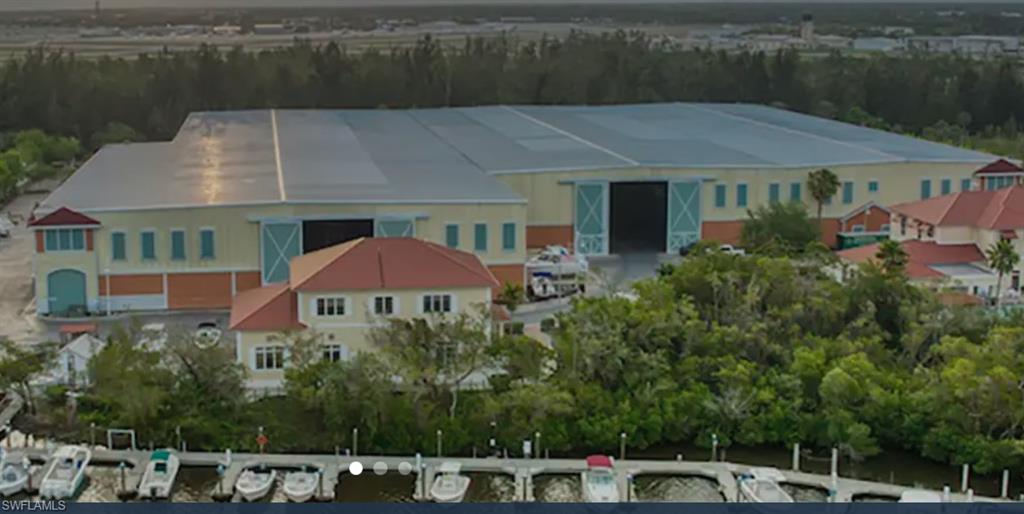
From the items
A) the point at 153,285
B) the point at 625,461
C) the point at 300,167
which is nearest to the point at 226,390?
the point at 625,461

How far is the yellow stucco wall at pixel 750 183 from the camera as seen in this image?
3055cm

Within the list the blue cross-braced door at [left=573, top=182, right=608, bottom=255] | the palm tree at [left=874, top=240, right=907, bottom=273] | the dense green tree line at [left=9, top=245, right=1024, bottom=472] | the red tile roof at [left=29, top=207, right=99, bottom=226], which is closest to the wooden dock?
the dense green tree line at [left=9, top=245, right=1024, bottom=472]

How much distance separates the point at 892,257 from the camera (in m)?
23.7

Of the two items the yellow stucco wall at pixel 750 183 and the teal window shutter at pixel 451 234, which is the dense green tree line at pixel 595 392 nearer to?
the teal window shutter at pixel 451 234

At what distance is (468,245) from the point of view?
26531mm

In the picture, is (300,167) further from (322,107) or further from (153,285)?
(322,107)

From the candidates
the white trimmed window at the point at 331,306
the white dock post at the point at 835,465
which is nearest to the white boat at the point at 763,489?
the white dock post at the point at 835,465

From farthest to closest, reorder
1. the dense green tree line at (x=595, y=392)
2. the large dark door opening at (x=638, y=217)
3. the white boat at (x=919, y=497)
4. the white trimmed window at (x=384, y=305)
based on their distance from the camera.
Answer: the large dark door opening at (x=638, y=217), the white trimmed window at (x=384, y=305), the dense green tree line at (x=595, y=392), the white boat at (x=919, y=497)

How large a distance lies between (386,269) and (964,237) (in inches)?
495

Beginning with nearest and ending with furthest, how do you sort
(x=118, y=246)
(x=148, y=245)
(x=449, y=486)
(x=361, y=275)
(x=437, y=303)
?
(x=449, y=486) < (x=361, y=275) < (x=437, y=303) < (x=118, y=246) < (x=148, y=245)

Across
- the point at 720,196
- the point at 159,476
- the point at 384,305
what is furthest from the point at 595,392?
the point at 720,196

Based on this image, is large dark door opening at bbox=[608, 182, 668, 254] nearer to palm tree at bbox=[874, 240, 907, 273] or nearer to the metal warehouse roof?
the metal warehouse roof

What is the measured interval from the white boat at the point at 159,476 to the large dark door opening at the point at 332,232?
30.7 ft

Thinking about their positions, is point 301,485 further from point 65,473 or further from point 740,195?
point 740,195
